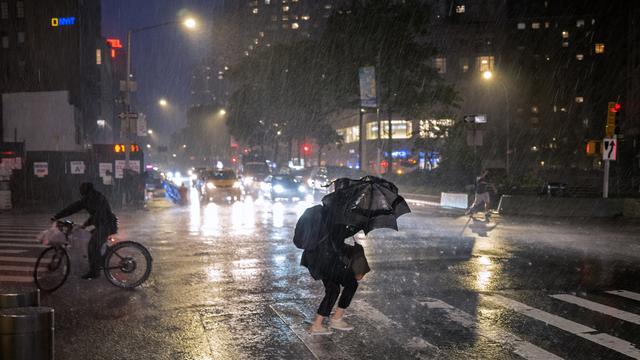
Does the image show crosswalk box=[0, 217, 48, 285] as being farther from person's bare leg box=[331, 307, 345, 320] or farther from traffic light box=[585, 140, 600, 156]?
traffic light box=[585, 140, 600, 156]

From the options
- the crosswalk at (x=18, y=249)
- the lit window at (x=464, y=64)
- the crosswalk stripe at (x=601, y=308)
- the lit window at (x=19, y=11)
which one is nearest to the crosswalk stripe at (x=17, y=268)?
the crosswalk at (x=18, y=249)

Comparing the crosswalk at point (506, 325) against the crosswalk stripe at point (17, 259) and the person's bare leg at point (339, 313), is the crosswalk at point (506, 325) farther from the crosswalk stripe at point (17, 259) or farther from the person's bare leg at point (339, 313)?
the crosswalk stripe at point (17, 259)

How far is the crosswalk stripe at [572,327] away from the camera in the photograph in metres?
6.41

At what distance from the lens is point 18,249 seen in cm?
1407

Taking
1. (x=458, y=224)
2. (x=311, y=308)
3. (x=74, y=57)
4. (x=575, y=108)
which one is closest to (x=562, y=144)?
(x=575, y=108)

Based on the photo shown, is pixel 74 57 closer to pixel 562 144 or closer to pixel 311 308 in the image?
pixel 311 308

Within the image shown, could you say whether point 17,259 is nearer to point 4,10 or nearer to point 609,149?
point 609,149

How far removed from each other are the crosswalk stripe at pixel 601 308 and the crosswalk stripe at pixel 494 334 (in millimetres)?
1823

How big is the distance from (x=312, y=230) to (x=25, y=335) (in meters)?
3.29

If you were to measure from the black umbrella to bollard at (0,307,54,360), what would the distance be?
3.25 meters

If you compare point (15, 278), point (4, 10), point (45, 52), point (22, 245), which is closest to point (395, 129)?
point (45, 52)

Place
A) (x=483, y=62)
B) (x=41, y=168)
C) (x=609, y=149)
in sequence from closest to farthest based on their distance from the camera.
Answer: (x=609, y=149), (x=41, y=168), (x=483, y=62)

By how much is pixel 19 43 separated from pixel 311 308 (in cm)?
5604

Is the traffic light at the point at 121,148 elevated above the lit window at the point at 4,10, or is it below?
below
